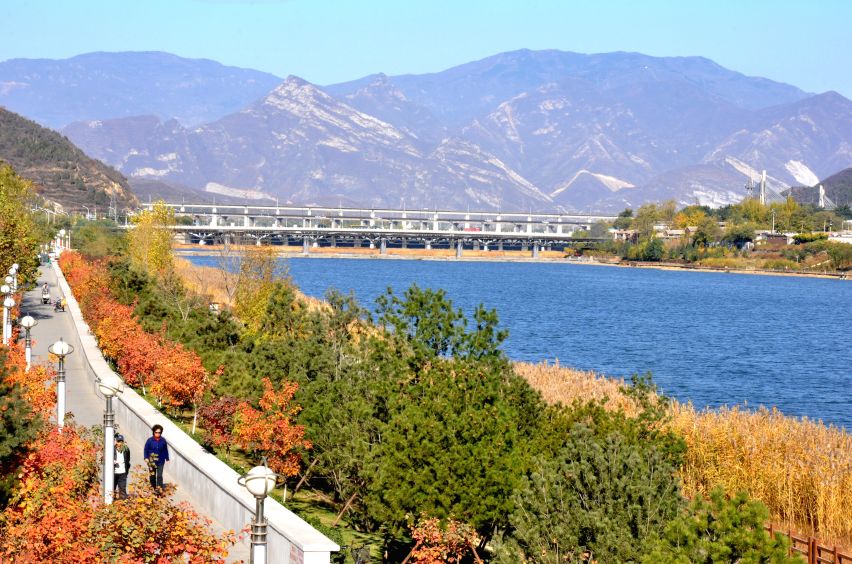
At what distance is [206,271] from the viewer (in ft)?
293

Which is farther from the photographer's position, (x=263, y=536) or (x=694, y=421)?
(x=694, y=421)

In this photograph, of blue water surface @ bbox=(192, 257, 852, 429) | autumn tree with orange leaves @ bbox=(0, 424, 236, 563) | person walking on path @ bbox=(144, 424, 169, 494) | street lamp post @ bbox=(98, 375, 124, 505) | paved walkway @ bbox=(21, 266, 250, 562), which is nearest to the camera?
autumn tree with orange leaves @ bbox=(0, 424, 236, 563)

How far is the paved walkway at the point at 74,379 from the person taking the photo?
71.2ft

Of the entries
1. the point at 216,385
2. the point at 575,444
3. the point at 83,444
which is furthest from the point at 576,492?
the point at 216,385

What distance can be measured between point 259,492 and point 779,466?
1534cm

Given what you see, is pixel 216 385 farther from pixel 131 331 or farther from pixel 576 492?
pixel 576 492

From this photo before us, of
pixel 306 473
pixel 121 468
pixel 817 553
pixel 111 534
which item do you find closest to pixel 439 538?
pixel 111 534

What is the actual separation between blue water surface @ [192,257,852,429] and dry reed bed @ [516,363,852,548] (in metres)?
17.1

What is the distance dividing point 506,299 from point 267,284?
66.0 metres

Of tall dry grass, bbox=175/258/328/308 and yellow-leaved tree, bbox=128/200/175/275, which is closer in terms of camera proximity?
tall dry grass, bbox=175/258/328/308

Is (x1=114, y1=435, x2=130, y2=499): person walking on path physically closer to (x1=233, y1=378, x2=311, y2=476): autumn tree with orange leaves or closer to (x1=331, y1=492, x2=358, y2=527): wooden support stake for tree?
(x1=233, y1=378, x2=311, y2=476): autumn tree with orange leaves

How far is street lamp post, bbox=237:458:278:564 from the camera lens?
12516 mm

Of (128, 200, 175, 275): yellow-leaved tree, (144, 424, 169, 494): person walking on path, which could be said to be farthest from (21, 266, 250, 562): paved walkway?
(128, 200, 175, 275): yellow-leaved tree

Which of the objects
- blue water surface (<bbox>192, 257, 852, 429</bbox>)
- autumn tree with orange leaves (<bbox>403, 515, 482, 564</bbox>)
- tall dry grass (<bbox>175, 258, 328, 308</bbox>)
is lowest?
blue water surface (<bbox>192, 257, 852, 429</bbox>)
